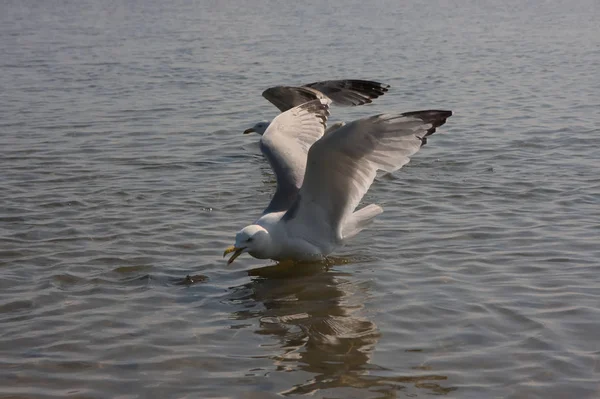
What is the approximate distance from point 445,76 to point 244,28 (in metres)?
9.31

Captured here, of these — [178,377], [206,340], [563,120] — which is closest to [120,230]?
[206,340]

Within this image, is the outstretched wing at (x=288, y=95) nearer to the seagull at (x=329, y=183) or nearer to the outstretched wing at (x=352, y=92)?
the outstretched wing at (x=352, y=92)

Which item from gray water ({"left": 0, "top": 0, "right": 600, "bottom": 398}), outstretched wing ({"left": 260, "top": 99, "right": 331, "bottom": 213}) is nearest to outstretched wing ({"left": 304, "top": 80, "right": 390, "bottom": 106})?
gray water ({"left": 0, "top": 0, "right": 600, "bottom": 398})

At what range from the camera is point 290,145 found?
729 centimetres

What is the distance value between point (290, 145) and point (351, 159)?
1.41 m

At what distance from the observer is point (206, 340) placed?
5.04 m

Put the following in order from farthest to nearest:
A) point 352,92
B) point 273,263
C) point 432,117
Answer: point 352,92
point 273,263
point 432,117

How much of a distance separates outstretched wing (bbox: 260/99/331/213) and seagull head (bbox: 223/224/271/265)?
1.68 feet

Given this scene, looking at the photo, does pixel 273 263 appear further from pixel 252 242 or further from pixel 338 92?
pixel 338 92

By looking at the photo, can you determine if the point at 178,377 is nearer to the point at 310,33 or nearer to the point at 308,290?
the point at 308,290

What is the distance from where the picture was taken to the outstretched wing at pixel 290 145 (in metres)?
6.69

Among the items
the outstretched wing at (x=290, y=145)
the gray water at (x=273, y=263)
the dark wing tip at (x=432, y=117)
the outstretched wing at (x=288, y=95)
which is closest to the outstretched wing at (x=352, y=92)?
the outstretched wing at (x=288, y=95)

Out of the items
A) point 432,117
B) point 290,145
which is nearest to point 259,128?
point 290,145

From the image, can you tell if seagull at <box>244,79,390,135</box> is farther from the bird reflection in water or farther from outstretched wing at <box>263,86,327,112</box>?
the bird reflection in water
